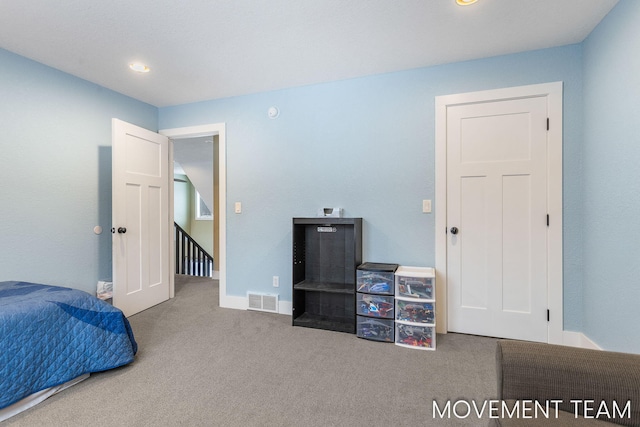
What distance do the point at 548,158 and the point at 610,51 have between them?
780 millimetres

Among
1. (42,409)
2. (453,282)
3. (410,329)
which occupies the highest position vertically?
(453,282)

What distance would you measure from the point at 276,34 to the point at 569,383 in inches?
101

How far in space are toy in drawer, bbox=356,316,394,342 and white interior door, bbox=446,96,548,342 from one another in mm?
651

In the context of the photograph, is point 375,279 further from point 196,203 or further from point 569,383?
point 196,203

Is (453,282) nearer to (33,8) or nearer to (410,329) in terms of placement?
(410,329)

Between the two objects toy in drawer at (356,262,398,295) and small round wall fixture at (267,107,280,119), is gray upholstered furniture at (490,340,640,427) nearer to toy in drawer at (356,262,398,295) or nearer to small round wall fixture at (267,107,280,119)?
toy in drawer at (356,262,398,295)

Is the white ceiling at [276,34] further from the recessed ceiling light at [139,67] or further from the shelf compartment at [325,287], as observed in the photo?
the shelf compartment at [325,287]

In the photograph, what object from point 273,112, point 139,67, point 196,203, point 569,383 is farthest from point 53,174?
point 196,203

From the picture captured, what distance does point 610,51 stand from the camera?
1994mm

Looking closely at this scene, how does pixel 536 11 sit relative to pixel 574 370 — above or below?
above

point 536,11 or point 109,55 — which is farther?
point 109,55

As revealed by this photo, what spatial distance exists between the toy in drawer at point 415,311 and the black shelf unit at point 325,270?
0.49m

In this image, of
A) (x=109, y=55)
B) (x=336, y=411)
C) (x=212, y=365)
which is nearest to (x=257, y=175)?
(x=109, y=55)

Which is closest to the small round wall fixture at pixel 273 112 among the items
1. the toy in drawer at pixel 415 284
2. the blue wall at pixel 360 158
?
the blue wall at pixel 360 158
